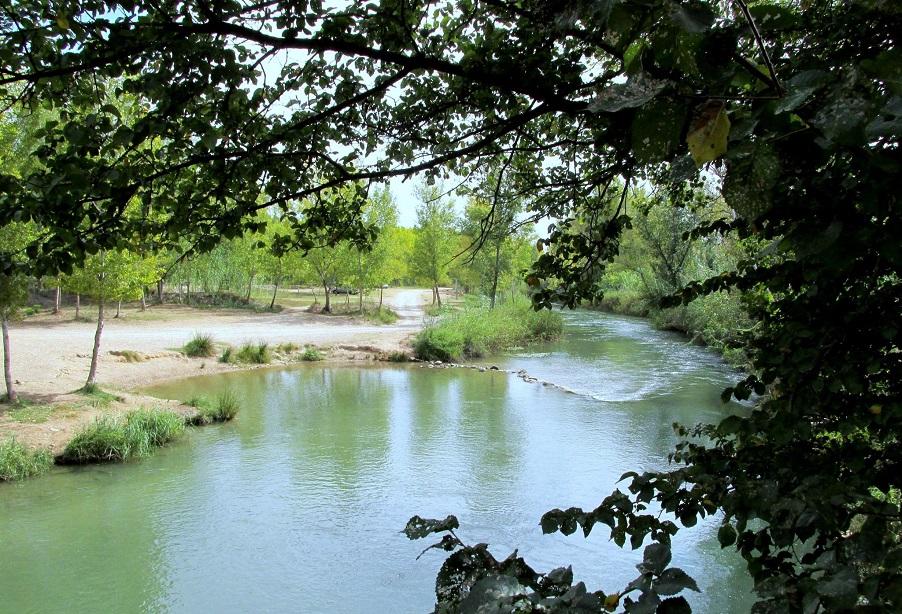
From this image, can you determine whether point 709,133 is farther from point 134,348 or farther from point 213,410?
point 134,348

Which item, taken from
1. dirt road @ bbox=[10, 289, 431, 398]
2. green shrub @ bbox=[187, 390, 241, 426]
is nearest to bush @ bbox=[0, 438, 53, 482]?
green shrub @ bbox=[187, 390, 241, 426]

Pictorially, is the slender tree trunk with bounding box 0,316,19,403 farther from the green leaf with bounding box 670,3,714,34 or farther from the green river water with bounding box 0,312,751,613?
the green leaf with bounding box 670,3,714,34

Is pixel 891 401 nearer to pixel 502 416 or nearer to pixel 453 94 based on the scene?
pixel 453 94

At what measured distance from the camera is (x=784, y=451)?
182 centimetres

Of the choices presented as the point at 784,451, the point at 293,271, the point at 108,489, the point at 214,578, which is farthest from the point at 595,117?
the point at 293,271

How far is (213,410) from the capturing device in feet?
36.6

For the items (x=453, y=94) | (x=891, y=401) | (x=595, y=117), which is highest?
(x=453, y=94)

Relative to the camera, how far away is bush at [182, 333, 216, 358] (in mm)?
16844

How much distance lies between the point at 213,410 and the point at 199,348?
6.50 metres

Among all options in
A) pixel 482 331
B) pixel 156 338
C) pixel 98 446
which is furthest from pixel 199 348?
pixel 482 331

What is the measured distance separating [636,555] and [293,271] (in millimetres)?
26154

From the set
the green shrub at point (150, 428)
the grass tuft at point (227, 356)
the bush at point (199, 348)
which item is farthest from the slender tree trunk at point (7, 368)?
the grass tuft at point (227, 356)

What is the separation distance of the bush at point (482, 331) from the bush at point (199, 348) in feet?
20.5

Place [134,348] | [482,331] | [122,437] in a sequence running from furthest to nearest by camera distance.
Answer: [482,331], [134,348], [122,437]
